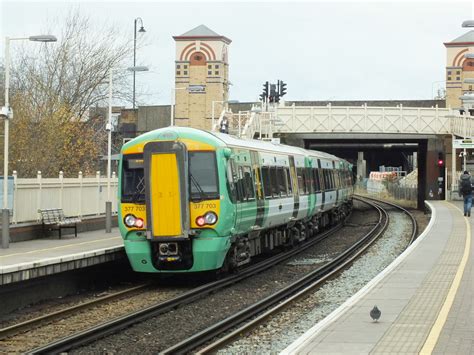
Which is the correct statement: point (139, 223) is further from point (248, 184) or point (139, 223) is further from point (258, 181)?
point (258, 181)

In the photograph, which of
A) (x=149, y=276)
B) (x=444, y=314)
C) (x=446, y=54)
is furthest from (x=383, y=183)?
(x=444, y=314)

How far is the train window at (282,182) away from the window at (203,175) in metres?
5.34

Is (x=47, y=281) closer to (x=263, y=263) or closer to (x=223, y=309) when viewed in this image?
(x=223, y=309)

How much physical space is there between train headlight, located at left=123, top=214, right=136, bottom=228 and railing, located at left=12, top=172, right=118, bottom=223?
5.80 m

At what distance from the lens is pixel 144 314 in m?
13.0

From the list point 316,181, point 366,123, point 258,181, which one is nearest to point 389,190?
point 366,123

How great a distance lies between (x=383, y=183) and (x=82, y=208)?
54.7m

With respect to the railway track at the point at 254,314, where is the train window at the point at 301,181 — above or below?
above

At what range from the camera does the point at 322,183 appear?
29328mm

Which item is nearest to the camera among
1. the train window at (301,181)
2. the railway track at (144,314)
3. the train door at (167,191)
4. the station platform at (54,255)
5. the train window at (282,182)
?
the railway track at (144,314)

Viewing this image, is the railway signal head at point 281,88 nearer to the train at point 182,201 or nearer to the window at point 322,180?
the window at point 322,180

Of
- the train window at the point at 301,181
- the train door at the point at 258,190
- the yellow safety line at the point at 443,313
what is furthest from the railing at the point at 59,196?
the yellow safety line at the point at 443,313

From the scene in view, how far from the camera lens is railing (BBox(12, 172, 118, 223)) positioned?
21427 millimetres

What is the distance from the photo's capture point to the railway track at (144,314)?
10.5 meters
